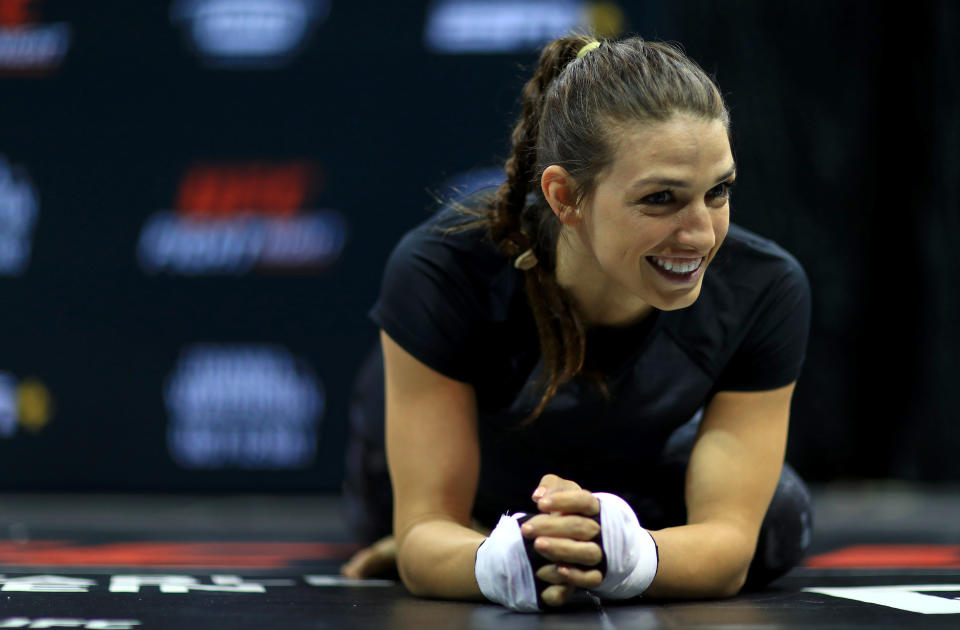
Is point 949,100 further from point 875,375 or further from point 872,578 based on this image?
point 872,578

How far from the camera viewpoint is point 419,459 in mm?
1364

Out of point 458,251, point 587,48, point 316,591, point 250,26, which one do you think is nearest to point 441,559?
point 316,591

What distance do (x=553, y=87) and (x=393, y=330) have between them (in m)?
0.35

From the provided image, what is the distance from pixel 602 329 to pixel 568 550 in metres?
0.36

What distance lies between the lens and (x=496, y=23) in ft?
9.92

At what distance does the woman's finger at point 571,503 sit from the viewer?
1125 millimetres

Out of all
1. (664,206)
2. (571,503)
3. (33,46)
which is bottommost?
(571,503)

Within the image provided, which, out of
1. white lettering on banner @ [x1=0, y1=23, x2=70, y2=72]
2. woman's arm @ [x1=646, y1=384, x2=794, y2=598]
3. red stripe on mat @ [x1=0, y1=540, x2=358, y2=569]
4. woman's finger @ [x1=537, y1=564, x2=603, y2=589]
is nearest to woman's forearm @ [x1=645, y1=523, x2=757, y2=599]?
woman's arm @ [x1=646, y1=384, x2=794, y2=598]

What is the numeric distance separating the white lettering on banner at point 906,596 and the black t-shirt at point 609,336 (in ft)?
0.91

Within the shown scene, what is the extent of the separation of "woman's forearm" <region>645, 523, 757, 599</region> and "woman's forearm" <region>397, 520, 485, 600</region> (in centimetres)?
20

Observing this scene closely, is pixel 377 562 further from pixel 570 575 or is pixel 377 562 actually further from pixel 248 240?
pixel 248 240

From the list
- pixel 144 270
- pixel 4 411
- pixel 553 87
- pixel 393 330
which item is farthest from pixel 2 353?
pixel 553 87

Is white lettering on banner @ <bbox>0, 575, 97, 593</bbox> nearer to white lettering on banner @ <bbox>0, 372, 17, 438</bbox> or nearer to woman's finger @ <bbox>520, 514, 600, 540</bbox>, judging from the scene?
woman's finger @ <bbox>520, 514, 600, 540</bbox>

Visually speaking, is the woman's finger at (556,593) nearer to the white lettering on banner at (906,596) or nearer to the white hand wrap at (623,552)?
the white hand wrap at (623,552)
